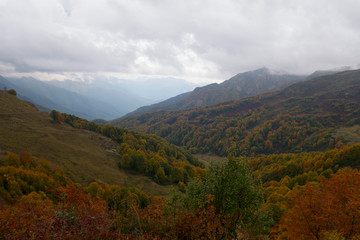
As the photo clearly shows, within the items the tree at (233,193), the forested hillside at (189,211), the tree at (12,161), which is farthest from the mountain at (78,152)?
the tree at (233,193)

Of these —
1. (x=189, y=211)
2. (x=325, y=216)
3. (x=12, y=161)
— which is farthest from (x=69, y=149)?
(x=325, y=216)

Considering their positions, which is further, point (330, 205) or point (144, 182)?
point (144, 182)

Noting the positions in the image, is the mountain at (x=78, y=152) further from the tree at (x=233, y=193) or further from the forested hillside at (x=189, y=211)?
the tree at (x=233, y=193)

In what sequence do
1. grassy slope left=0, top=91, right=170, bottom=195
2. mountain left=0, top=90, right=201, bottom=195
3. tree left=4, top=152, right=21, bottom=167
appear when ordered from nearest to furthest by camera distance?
tree left=4, top=152, right=21, bottom=167
grassy slope left=0, top=91, right=170, bottom=195
mountain left=0, top=90, right=201, bottom=195

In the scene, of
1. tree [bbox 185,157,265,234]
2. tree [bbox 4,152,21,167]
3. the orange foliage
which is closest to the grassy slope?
tree [bbox 4,152,21,167]

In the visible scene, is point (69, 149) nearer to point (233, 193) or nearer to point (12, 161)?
point (12, 161)

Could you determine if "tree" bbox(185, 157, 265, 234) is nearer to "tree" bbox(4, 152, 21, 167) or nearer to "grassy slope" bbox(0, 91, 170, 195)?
"tree" bbox(4, 152, 21, 167)

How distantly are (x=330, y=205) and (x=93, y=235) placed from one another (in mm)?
25303

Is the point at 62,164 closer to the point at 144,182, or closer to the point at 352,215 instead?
the point at 144,182

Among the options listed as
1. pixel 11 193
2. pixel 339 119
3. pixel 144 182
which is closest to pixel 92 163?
pixel 144 182

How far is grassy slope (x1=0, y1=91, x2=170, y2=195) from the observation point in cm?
5438

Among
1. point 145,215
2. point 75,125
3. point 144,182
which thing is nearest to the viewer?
point 145,215

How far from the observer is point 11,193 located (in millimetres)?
29578

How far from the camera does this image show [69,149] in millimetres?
65375
